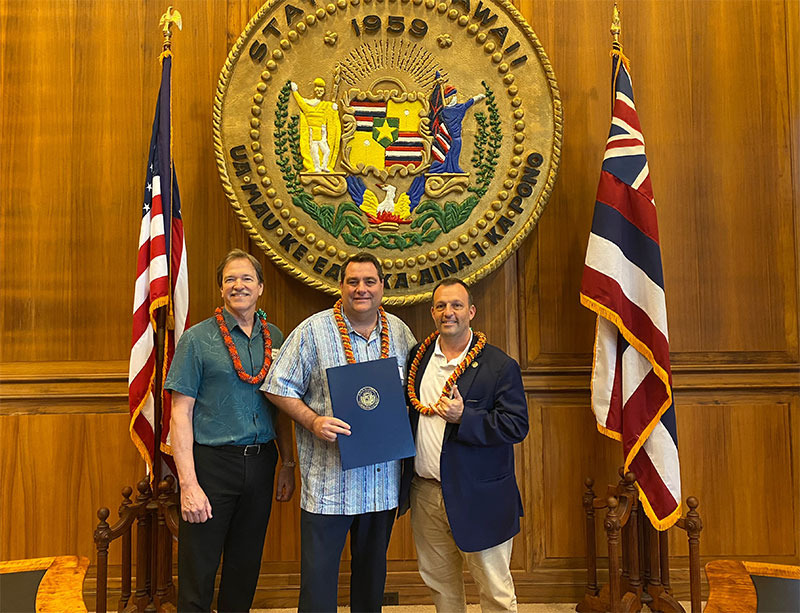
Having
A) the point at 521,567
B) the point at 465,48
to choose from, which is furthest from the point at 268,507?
the point at 465,48

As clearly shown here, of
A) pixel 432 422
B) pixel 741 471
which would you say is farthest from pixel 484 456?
pixel 741 471

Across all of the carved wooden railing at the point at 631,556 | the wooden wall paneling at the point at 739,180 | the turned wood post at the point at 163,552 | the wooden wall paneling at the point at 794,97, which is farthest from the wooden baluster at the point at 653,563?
the turned wood post at the point at 163,552

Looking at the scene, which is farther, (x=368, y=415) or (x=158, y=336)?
(x=158, y=336)

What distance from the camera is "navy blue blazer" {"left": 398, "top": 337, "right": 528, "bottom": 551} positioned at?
6.86 ft

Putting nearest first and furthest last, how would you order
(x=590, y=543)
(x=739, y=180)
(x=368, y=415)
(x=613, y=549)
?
1. (x=368, y=415)
2. (x=613, y=549)
3. (x=590, y=543)
4. (x=739, y=180)

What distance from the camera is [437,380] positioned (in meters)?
2.20

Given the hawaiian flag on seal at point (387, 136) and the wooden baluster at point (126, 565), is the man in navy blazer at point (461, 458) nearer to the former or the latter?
the hawaiian flag on seal at point (387, 136)

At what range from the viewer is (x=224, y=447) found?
2176 mm

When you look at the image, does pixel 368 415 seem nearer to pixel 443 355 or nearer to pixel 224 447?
pixel 443 355

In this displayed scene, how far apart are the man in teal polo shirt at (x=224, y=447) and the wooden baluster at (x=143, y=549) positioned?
0.39m

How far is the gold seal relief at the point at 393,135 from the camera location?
9.44 feet

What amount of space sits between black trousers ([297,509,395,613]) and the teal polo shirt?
37 cm

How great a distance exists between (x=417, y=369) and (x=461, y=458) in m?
0.36

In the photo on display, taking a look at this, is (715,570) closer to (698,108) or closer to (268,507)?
(268,507)
